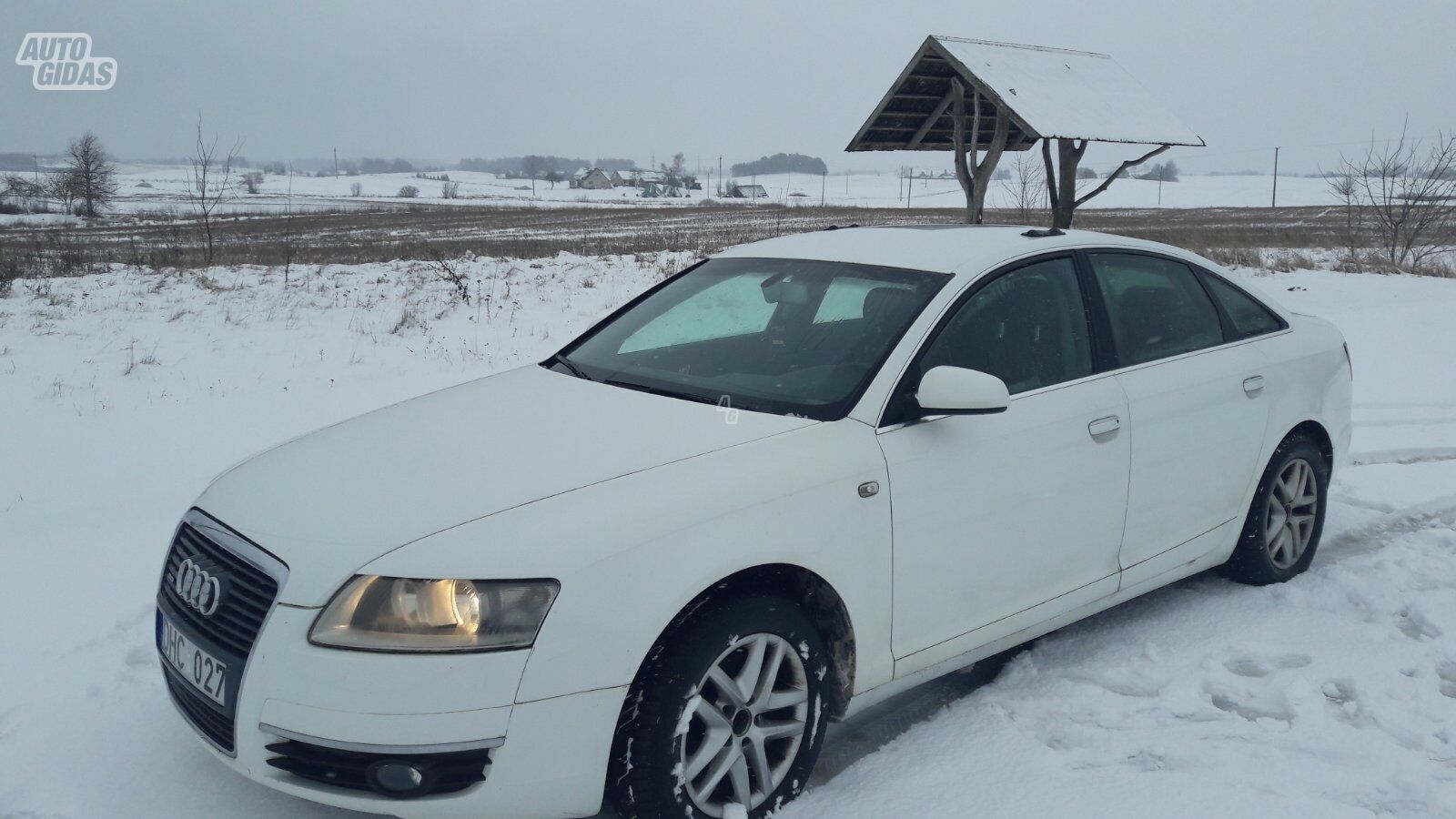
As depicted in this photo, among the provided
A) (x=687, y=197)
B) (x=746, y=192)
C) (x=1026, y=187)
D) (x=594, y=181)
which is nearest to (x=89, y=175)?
(x=1026, y=187)

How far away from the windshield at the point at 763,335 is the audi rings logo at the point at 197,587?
1343 mm

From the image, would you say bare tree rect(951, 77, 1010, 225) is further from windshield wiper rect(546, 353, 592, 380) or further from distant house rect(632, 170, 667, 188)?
distant house rect(632, 170, 667, 188)

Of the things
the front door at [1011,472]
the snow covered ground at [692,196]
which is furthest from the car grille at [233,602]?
the snow covered ground at [692,196]

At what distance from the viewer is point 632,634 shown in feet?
7.52

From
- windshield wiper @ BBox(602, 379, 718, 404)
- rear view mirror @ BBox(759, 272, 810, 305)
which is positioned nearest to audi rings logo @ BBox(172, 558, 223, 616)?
windshield wiper @ BBox(602, 379, 718, 404)

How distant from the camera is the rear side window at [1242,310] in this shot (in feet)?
13.8

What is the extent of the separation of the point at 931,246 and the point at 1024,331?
1.52 ft

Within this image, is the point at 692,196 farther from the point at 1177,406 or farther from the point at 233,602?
the point at 233,602

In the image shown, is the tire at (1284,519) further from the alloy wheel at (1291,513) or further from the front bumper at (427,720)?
the front bumper at (427,720)

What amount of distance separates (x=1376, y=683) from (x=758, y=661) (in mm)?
2249

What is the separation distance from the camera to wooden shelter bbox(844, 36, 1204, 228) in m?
11.6

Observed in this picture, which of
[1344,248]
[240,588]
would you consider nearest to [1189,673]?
[240,588]

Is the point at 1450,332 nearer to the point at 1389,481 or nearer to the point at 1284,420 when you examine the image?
the point at 1389,481

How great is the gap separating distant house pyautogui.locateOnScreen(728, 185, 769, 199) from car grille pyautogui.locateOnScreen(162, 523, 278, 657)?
312 ft
